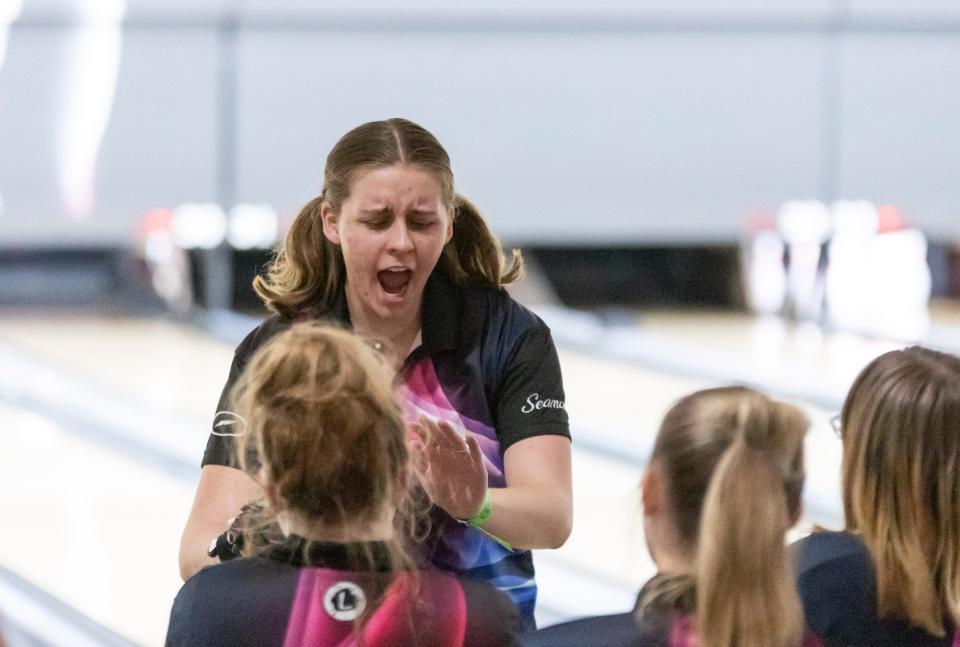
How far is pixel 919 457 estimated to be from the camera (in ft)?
6.48

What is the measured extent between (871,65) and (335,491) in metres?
7.67

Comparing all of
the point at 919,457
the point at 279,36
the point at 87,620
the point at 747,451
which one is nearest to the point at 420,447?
the point at 747,451

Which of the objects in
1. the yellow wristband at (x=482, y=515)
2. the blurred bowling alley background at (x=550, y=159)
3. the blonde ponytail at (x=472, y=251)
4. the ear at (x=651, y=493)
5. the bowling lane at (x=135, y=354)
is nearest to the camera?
the ear at (x=651, y=493)

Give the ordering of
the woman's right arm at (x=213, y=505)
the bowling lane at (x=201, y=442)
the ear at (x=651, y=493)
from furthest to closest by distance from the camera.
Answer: the bowling lane at (x=201, y=442) → the woman's right arm at (x=213, y=505) → the ear at (x=651, y=493)

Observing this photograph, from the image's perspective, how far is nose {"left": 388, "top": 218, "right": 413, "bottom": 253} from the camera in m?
2.33

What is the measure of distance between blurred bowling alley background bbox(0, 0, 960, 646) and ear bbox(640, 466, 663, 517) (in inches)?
202

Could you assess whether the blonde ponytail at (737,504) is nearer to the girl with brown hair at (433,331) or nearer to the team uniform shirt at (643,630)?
the team uniform shirt at (643,630)

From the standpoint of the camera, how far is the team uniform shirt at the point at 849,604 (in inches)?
77.3

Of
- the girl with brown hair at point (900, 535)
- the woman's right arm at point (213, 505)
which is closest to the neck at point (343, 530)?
the woman's right arm at point (213, 505)

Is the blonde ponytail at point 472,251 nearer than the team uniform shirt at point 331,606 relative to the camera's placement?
No

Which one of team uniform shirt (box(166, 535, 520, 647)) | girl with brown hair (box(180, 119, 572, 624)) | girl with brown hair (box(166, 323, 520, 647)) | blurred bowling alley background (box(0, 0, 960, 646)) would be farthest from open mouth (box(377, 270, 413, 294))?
blurred bowling alley background (box(0, 0, 960, 646))

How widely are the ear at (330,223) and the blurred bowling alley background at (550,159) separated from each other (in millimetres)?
4724

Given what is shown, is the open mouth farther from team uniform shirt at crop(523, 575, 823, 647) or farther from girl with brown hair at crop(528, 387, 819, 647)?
team uniform shirt at crop(523, 575, 823, 647)

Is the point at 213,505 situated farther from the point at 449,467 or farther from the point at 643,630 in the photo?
the point at 643,630
